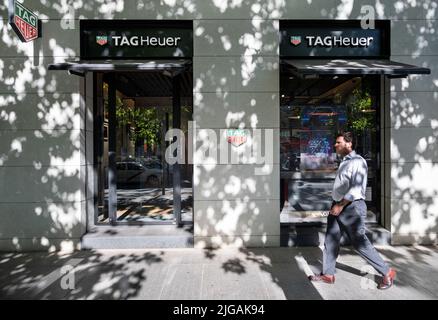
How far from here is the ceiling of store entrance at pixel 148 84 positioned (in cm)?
698

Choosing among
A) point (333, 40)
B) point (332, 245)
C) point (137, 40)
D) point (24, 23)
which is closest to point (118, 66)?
point (137, 40)

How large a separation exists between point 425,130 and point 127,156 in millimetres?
6154

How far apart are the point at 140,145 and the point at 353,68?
467 centimetres

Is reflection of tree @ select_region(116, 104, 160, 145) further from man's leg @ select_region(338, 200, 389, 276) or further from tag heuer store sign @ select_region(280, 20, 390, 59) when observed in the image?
man's leg @ select_region(338, 200, 389, 276)

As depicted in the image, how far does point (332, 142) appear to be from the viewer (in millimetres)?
6891

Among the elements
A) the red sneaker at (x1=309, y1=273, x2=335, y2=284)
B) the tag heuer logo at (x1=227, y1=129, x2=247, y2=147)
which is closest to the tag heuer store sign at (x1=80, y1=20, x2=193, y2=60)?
the tag heuer logo at (x1=227, y1=129, x2=247, y2=147)

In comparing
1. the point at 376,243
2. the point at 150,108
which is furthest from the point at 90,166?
the point at 376,243

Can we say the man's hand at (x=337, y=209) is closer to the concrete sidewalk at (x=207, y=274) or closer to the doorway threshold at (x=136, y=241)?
the concrete sidewalk at (x=207, y=274)

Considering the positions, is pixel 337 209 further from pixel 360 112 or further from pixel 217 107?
pixel 360 112

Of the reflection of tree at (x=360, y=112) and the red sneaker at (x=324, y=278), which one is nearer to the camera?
the red sneaker at (x=324, y=278)

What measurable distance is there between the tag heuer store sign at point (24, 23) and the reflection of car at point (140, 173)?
9.89ft

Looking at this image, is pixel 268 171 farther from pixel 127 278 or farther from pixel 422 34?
pixel 422 34

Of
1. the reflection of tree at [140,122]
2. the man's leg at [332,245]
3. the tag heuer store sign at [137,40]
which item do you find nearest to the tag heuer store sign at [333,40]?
the tag heuer store sign at [137,40]

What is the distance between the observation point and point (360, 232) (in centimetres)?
434
